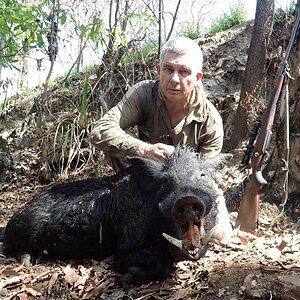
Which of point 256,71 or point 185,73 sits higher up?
point 185,73

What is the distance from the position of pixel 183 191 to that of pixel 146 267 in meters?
0.60

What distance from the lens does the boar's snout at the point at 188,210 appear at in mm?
2533

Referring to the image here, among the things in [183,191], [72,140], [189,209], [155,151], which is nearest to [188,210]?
[189,209]

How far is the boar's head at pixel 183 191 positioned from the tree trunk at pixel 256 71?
2711 mm

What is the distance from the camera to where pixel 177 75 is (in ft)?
11.3

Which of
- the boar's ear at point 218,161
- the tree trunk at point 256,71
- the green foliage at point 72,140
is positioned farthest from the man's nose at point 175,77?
the green foliage at point 72,140

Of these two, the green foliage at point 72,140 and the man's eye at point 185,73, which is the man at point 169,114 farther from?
the green foliage at point 72,140

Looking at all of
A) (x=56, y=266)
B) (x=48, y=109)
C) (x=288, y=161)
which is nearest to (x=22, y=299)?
(x=56, y=266)

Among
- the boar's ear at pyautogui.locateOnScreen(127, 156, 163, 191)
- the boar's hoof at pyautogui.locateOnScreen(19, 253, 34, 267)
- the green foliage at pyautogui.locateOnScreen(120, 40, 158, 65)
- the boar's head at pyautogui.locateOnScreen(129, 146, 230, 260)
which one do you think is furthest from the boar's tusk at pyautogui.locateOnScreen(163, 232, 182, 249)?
the green foliage at pyautogui.locateOnScreen(120, 40, 158, 65)

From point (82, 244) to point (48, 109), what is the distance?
12.8 ft

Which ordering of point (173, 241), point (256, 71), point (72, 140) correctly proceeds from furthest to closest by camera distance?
point (72, 140), point (256, 71), point (173, 241)

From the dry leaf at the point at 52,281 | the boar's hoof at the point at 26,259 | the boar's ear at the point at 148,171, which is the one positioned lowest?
the boar's hoof at the point at 26,259

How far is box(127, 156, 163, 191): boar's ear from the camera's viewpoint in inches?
118

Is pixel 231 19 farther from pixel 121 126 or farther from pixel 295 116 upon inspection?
pixel 121 126
